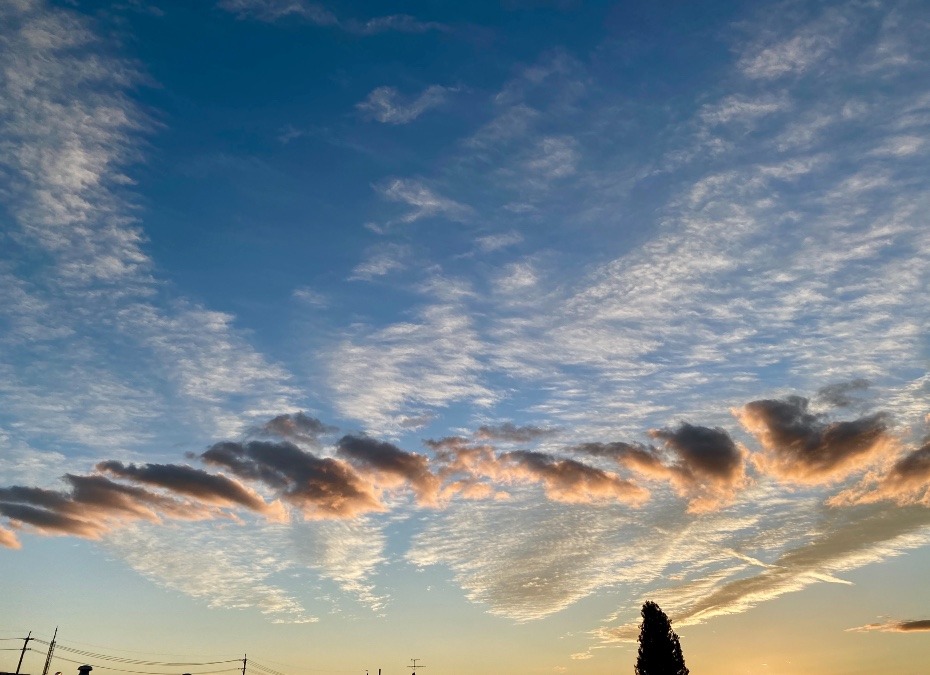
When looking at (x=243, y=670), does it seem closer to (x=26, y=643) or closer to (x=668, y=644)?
(x=26, y=643)

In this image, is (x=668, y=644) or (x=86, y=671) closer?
(x=86, y=671)

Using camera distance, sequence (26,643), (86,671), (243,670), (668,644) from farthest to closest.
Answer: (243,670)
(26,643)
(668,644)
(86,671)

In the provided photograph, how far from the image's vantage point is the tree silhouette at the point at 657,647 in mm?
56844

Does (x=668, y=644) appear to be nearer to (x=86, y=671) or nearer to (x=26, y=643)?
(x=86, y=671)

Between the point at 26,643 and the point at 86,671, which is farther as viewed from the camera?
the point at 26,643

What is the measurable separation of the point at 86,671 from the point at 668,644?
60.7m

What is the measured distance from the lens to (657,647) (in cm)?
5797

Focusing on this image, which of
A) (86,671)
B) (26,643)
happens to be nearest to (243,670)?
(26,643)

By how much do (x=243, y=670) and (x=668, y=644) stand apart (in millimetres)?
137169

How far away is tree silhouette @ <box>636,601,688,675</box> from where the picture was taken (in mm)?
56844

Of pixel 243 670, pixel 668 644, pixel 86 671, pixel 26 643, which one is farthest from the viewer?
pixel 243 670

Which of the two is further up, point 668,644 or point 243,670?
point 668,644

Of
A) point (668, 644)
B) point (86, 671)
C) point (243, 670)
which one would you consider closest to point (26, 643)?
point (243, 670)

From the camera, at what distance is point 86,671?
3291cm
